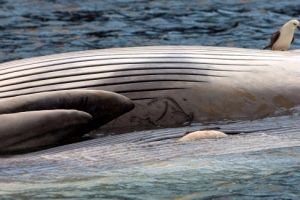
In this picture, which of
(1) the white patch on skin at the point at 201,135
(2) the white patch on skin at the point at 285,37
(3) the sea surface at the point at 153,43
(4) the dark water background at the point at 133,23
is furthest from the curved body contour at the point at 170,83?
(4) the dark water background at the point at 133,23

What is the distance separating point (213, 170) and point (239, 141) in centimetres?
69

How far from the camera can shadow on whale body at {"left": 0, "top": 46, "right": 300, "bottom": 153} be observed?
5484 millimetres

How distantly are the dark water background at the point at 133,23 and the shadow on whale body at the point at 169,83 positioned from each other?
4.48 metres

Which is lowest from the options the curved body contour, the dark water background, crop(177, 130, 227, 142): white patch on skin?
the dark water background

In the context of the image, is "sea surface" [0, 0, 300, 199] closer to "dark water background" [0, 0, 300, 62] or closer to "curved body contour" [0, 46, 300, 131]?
"dark water background" [0, 0, 300, 62]

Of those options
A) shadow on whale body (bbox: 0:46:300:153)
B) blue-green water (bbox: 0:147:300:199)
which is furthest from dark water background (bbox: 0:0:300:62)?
blue-green water (bbox: 0:147:300:199)

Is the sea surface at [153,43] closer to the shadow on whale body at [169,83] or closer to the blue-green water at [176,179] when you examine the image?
the blue-green water at [176,179]

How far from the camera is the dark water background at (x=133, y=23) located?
1094cm

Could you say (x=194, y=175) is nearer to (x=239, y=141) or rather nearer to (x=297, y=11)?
(x=239, y=141)

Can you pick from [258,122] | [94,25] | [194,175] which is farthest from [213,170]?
[94,25]

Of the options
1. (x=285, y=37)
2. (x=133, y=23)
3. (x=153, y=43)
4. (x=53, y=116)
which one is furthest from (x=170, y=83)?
(x=133, y=23)

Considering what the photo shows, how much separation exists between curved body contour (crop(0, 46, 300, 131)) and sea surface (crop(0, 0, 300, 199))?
46.6 inches

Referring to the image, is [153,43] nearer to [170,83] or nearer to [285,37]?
[285,37]

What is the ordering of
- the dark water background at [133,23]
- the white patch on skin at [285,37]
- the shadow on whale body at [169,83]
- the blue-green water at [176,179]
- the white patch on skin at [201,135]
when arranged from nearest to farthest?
1. the blue-green water at [176,179]
2. the white patch on skin at [201,135]
3. the shadow on whale body at [169,83]
4. the white patch on skin at [285,37]
5. the dark water background at [133,23]
